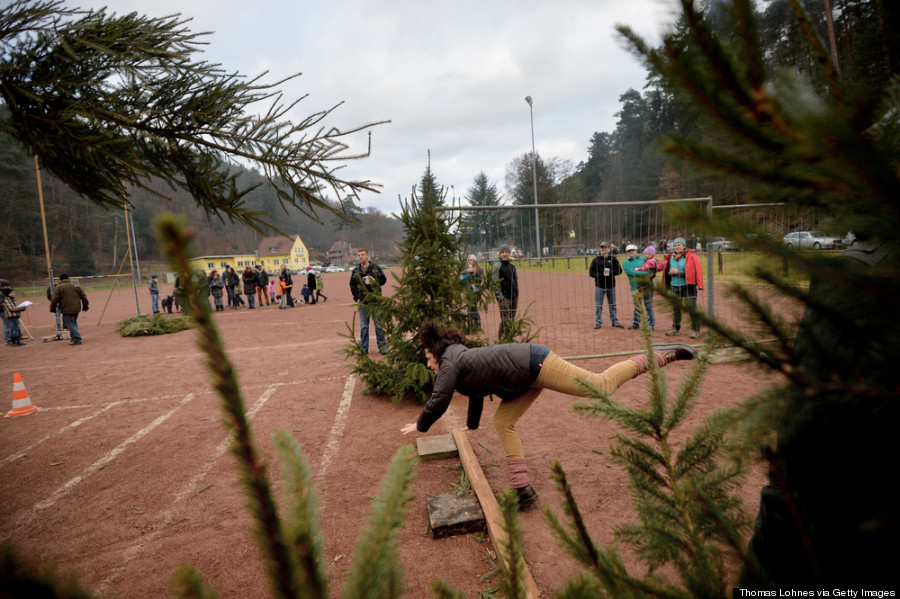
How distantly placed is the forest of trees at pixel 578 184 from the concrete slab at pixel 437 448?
95.9 inches

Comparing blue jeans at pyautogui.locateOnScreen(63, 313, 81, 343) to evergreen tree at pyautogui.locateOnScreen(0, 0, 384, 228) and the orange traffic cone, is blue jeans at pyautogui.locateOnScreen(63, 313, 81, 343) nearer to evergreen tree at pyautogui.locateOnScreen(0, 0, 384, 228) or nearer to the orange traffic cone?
the orange traffic cone

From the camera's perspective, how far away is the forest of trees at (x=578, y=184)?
730 millimetres

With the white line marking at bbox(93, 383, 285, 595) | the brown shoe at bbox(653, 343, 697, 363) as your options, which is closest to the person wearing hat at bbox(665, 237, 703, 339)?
the brown shoe at bbox(653, 343, 697, 363)

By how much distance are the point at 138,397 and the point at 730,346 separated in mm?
8896

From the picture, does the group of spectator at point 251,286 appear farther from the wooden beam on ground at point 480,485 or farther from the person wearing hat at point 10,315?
the wooden beam on ground at point 480,485

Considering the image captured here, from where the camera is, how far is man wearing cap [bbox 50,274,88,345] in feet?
39.0

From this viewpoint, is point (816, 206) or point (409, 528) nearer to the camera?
point (816, 206)

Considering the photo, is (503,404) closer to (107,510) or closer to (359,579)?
(359,579)

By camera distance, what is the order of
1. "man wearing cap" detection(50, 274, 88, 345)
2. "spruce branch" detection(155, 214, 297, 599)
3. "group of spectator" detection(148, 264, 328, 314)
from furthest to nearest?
"group of spectator" detection(148, 264, 328, 314) → "man wearing cap" detection(50, 274, 88, 345) → "spruce branch" detection(155, 214, 297, 599)

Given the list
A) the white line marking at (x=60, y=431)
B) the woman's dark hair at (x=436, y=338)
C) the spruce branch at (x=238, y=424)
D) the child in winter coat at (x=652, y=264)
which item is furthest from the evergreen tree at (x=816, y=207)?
the child in winter coat at (x=652, y=264)

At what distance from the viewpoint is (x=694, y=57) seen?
63 cm

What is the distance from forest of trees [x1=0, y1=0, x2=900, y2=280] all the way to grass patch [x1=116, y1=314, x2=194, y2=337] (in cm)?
352

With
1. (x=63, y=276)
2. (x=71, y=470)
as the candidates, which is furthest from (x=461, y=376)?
(x=63, y=276)

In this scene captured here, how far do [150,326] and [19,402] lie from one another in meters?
7.74
